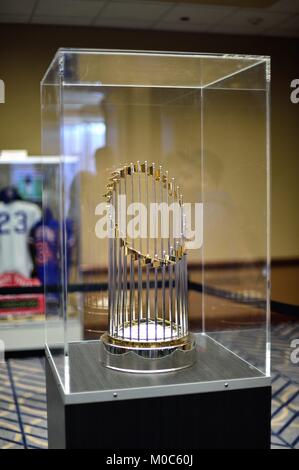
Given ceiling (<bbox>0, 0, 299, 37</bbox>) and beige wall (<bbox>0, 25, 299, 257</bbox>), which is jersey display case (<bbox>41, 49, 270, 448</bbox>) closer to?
ceiling (<bbox>0, 0, 299, 37</bbox>)

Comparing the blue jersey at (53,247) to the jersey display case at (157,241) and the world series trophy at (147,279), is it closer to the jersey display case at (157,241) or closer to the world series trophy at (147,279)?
the jersey display case at (157,241)

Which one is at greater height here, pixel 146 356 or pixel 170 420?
pixel 146 356

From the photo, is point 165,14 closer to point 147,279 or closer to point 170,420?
point 147,279

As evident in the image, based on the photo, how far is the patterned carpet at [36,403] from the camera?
8.62 feet

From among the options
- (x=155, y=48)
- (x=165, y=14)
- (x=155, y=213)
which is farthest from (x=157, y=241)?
(x=155, y=48)

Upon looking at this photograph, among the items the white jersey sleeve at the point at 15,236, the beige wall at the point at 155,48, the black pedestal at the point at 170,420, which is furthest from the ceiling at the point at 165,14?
the black pedestal at the point at 170,420

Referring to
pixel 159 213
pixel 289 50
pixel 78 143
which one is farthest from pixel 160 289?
pixel 289 50

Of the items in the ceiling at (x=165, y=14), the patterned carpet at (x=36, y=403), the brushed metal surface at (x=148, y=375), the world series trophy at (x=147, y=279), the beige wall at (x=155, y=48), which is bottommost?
the patterned carpet at (x=36, y=403)

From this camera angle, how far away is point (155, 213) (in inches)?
61.4

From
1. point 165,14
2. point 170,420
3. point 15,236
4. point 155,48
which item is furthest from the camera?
point 155,48

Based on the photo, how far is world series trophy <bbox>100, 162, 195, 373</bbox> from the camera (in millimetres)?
1448

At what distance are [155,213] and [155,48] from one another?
3.31m
